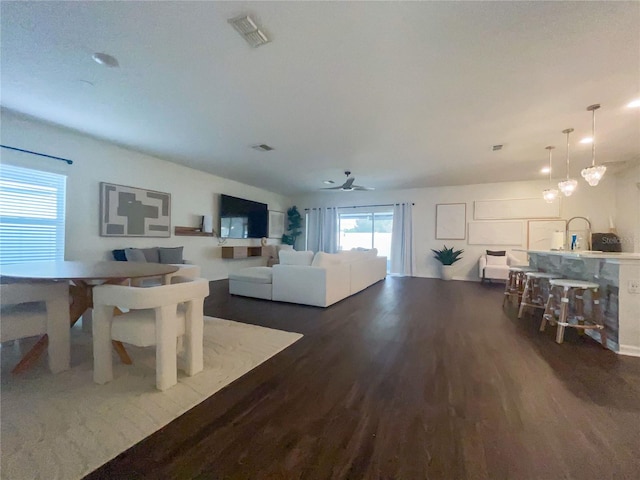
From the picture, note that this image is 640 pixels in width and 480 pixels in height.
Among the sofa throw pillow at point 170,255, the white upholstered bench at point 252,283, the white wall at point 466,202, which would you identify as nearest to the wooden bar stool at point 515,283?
the white wall at point 466,202

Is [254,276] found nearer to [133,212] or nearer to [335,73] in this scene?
[133,212]

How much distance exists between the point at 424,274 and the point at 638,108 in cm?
512

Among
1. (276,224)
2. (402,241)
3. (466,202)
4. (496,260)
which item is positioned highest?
(466,202)

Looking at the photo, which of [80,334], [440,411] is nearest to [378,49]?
[440,411]

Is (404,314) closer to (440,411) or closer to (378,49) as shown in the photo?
(440,411)

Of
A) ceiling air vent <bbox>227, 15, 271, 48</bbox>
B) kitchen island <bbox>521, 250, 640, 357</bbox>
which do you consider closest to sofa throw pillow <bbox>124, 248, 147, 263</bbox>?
ceiling air vent <bbox>227, 15, 271, 48</bbox>

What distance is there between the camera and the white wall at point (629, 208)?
483 centimetres

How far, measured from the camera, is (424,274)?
7.27m

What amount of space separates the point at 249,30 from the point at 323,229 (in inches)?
267

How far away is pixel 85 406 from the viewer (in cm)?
146

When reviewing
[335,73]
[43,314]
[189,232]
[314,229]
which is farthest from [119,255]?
[314,229]

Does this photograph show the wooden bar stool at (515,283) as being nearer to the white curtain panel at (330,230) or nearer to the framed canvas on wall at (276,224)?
the white curtain panel at (330,230)

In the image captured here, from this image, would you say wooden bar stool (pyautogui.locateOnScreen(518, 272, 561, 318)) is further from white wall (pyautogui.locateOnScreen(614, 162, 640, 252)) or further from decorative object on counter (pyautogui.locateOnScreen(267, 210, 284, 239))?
decorative object on counter (pyautogui.locateOnScreen(267, 210, 284, 239))

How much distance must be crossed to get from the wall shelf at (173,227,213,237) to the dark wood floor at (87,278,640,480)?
13.4ft
